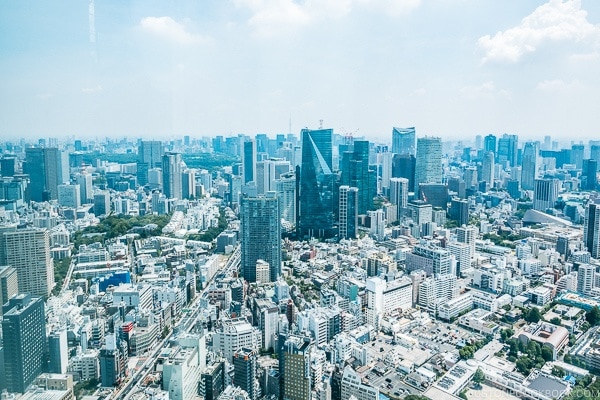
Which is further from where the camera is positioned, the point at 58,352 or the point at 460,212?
the point at 460,212

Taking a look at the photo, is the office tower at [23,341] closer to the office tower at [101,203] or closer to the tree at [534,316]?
the tree at [534,316]

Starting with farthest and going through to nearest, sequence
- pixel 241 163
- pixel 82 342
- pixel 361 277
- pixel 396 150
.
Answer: pixel 396 150, pixel 241 163, pixel 361 277, pixel 82 342

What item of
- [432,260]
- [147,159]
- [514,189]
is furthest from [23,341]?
[514,189]

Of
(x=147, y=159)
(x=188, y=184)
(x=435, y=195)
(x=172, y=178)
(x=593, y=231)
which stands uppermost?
(x=147, y=159)

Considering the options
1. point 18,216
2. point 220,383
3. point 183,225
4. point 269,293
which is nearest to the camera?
point 220,383

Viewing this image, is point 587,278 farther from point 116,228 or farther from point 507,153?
point 507,153

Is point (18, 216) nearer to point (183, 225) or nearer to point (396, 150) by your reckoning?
point (183, 225)

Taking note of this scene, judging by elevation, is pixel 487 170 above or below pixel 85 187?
above

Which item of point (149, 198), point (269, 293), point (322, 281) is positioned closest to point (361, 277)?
point (322, 281)

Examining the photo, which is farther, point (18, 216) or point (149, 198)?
point (149, 198)
